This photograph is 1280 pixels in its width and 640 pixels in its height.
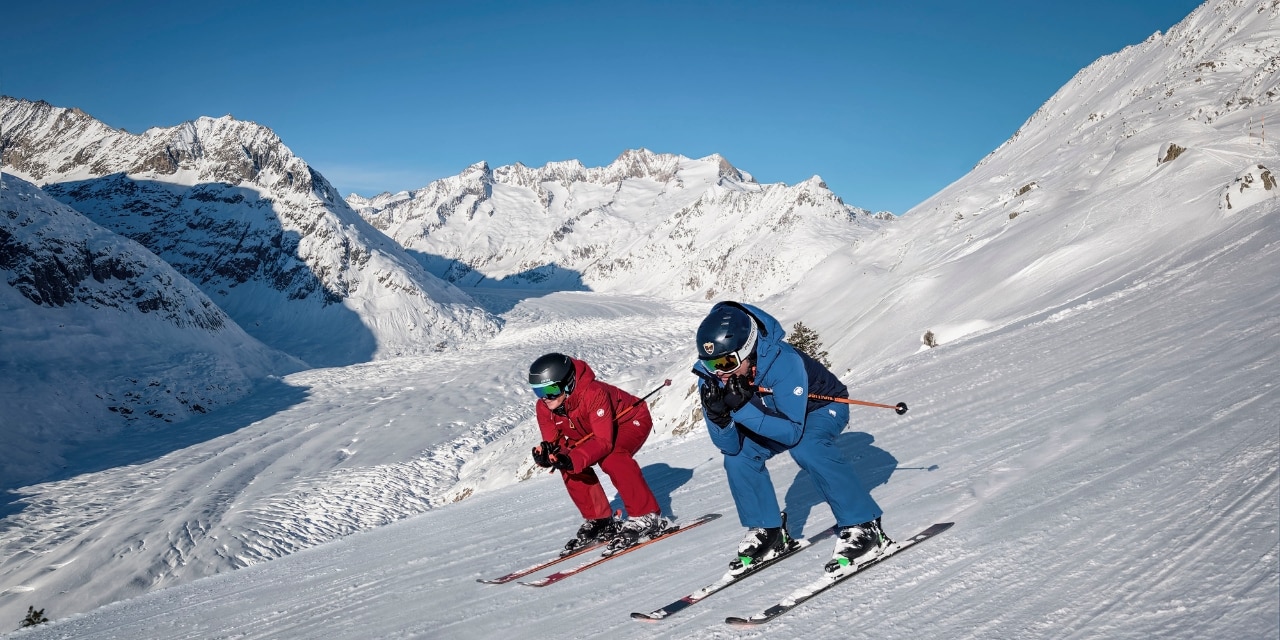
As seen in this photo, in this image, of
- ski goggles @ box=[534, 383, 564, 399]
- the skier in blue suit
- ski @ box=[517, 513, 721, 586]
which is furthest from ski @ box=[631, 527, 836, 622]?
ski goggles @ box=[534, 383, 564, 399]

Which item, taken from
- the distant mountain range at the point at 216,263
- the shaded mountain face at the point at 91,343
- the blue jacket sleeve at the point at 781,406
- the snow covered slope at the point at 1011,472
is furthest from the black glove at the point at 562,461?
the distant mountain range at the point at 216,263

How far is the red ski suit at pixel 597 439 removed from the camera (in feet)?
20.6

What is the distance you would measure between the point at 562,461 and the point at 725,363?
228 centimetres

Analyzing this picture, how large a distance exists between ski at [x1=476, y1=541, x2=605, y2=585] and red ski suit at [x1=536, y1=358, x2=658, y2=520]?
0.96ft

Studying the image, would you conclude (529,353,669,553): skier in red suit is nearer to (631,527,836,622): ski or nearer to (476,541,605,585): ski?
(476,541,605,585): ski

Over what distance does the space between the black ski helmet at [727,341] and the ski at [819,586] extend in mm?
1318

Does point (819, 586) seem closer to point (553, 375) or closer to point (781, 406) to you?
point (781, 406)

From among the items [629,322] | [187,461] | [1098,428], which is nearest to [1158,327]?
[1098,428]

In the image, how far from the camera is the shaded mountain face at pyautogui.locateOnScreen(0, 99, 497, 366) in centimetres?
9538

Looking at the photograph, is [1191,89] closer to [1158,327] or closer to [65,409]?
[1158,327]

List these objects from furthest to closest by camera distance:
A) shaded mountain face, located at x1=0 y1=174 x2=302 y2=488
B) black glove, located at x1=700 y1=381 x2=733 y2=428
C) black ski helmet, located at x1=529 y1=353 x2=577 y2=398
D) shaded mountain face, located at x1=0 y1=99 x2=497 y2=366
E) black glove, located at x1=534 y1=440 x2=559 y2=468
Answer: shaded mountain face, located at x1=0 y1=99 x2=497 y2=366
shaded mountain face, located at x1=0 y1=174 x2=302 y2=488
black ski helmet, located at x1=529 y1=353 x2=577 y2=398
black glove, located at x1=534 y1=440 x2=559 y2=468
black glove, located at x1=700 y1=381 x2=733 y2=428

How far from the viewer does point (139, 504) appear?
33250mm

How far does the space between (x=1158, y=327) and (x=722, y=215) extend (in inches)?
7258

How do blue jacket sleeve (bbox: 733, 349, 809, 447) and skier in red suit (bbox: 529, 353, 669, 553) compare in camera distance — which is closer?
blue jacket sleeve (bbox: 733, 349, 809, 447)
